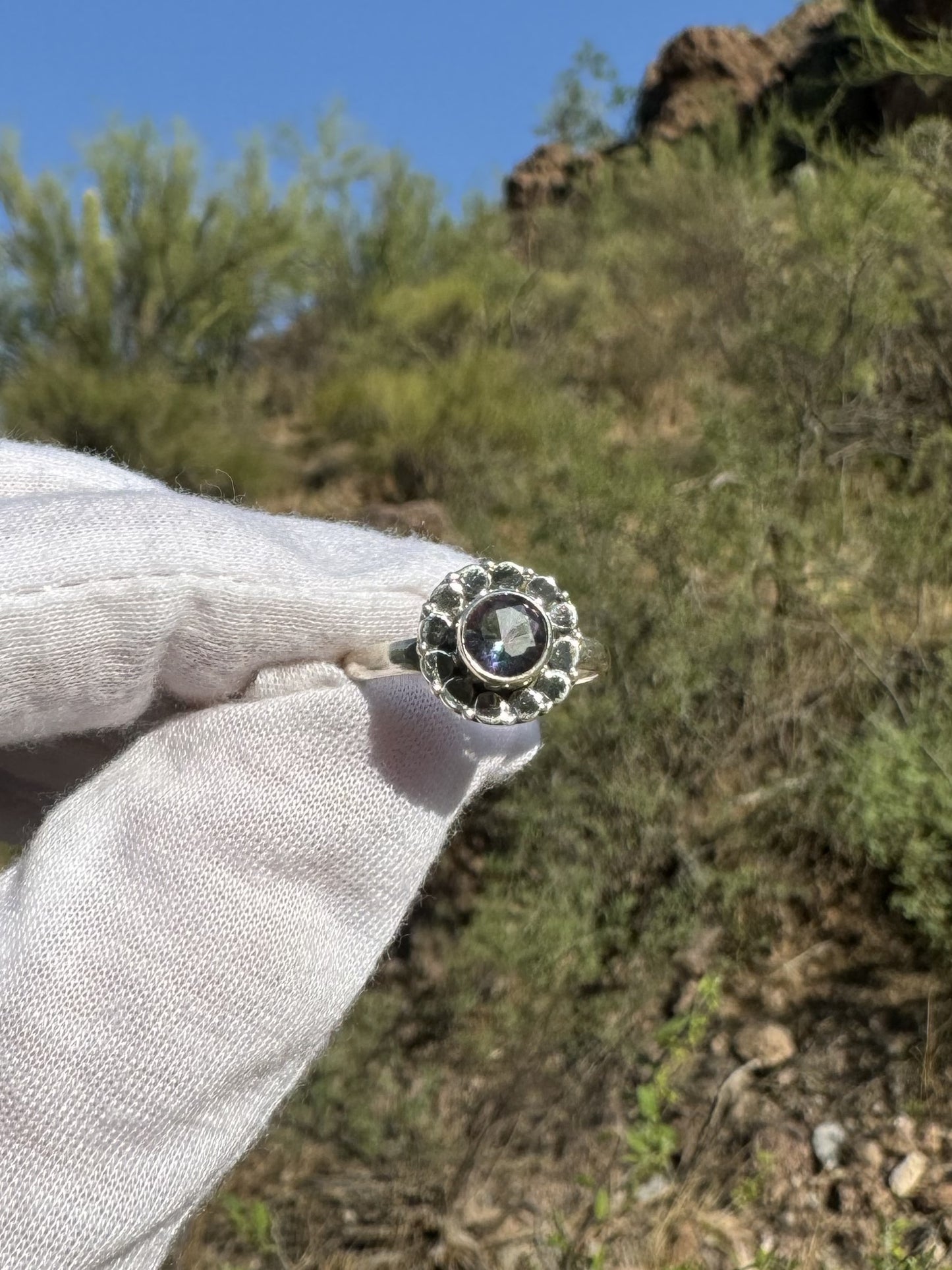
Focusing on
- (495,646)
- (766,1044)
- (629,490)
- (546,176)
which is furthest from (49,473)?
(546,176)

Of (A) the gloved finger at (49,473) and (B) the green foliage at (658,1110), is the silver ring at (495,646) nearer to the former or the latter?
(A) the gloved finger at (49,473)

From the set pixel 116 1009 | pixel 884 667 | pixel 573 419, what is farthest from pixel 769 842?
pixel 116 1009

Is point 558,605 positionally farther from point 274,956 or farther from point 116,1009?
point 116,1009

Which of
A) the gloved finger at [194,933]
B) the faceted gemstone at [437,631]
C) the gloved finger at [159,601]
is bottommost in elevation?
the gloved finger at [194,933]

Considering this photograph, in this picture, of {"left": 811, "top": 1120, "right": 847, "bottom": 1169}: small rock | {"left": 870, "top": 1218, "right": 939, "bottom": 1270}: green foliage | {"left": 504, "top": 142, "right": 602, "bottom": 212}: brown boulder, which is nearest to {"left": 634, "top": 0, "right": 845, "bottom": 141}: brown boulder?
{"left": 504, "top": 142, "right": 602, "bottom": 212}: brown boulder

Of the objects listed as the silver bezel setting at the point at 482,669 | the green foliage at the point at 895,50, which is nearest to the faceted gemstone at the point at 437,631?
the silver bezel setting at the point at 482,669

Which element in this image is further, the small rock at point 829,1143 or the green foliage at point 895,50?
the green foliage at point 895,50

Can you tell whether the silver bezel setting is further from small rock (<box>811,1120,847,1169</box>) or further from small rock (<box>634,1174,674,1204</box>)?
small rock (<box>811,1120,847,1169</box>)
